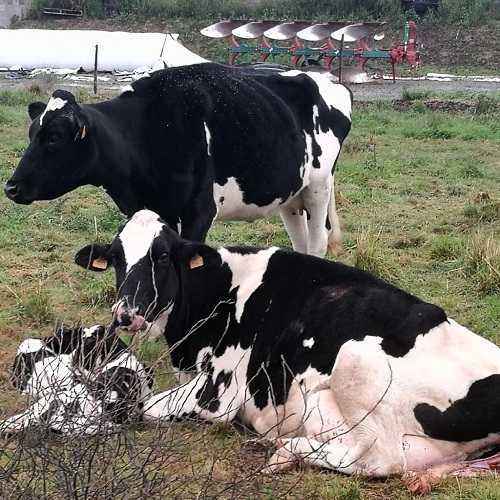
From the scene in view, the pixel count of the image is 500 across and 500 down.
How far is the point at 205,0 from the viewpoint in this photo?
4019 cm

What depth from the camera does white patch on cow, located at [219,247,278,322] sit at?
551 centimetres

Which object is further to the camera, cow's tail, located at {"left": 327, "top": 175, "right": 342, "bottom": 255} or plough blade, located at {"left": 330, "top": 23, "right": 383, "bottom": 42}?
plough blade, located at {"left": 330, "top": 23, "right": 383, "bottom": 42}

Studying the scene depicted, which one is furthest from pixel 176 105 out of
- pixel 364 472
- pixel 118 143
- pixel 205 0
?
pixel 205 0

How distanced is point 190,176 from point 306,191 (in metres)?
1.69

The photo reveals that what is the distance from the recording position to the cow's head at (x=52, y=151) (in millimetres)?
6395

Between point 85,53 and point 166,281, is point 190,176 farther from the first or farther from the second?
point 85,53

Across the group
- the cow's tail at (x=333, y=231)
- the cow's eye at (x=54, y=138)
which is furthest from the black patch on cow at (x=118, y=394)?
the cow's tail at (x=333, y=231)

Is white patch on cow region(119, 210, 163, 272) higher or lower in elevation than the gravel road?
higher

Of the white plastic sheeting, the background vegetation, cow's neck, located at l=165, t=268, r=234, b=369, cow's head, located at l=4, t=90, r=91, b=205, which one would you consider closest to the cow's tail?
the background vegetation

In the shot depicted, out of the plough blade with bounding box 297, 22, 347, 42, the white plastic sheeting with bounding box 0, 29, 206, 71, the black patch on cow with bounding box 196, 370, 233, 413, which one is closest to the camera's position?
the black patch on cow with bounding box 196, 370, 233, 413

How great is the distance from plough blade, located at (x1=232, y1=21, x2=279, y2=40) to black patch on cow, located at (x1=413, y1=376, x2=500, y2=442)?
28128mm

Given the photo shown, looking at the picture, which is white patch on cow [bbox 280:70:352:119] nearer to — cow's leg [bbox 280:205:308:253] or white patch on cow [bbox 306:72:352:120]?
white patch on cow [bbox 306:72:352:120]

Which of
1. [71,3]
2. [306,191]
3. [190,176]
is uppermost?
[190,176]

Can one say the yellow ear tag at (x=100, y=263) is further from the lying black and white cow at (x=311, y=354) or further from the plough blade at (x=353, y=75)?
the plough blade at (x=353, y=75)
